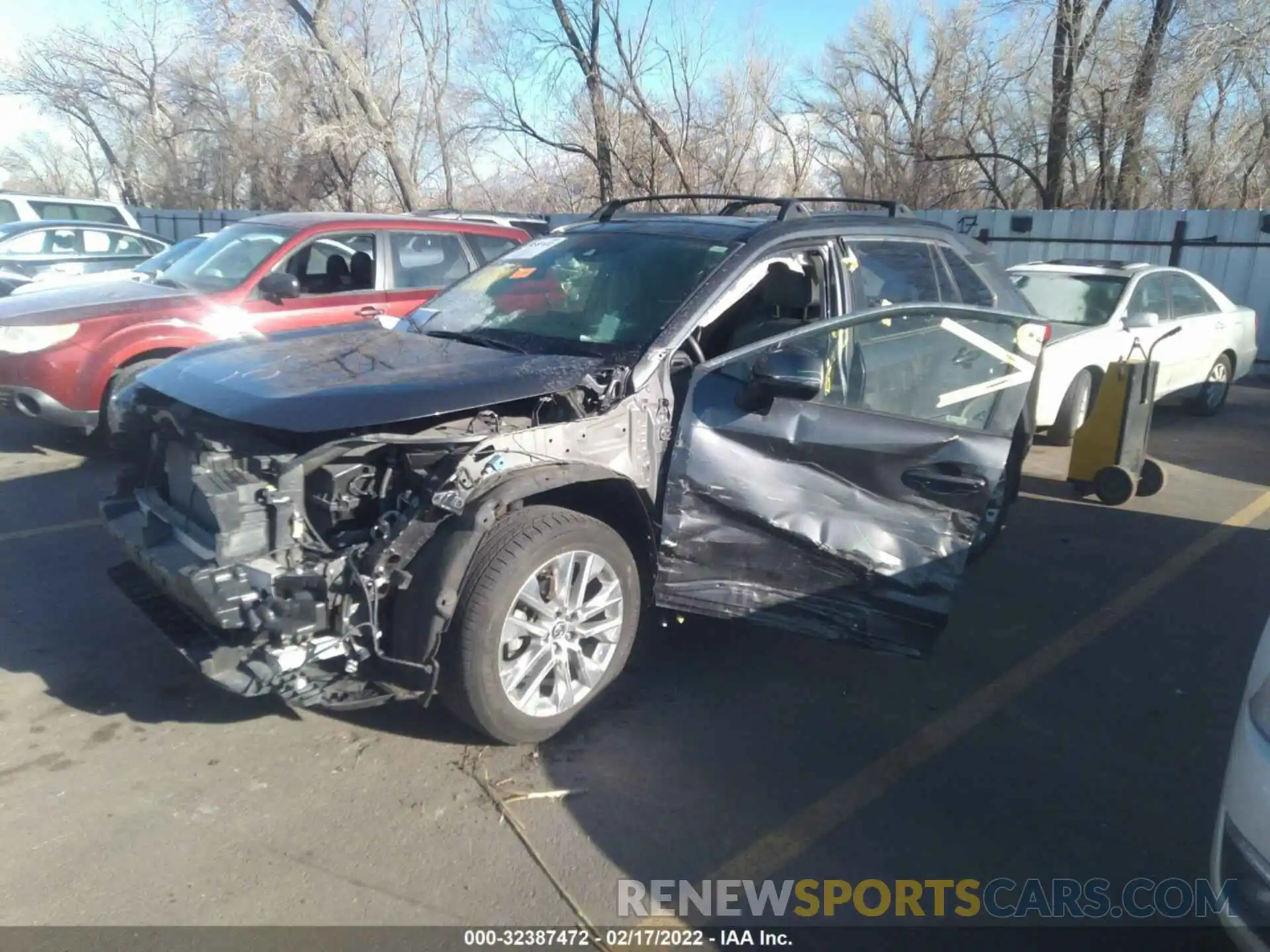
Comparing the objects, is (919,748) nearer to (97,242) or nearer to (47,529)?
(47,529)

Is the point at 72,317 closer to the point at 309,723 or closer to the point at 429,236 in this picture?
the point at 429,236

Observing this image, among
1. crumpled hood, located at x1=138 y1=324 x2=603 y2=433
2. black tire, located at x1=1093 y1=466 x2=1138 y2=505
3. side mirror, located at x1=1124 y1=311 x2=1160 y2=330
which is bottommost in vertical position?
black tire, located at x1=1093 y1=466 x2=1138 y2=505

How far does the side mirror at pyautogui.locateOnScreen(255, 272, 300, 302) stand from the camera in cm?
698

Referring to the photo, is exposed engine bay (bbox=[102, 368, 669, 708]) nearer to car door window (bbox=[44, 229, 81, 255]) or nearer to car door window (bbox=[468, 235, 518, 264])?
car door window (bbox=[468, 235, 518, 264])

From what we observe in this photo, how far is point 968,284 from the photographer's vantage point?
17.1 feet

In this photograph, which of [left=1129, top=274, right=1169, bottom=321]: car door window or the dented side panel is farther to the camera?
[left=1129, top=274, right=1169, bottom=321]: car door window

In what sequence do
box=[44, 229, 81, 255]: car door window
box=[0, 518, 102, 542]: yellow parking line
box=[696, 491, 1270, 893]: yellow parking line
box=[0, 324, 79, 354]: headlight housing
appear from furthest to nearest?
1. box=[44, 229, 81, 255]: car door window
2. box=[0, 324, 79, 354]: headlight housing
3. box=[0, 518, 102, 542]: yellow parking line
4. box=[696, 491, 1270, 893]: yellow parking line

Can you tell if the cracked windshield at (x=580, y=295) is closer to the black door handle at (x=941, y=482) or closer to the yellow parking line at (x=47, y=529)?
the black door handle at (x=941, y=482)

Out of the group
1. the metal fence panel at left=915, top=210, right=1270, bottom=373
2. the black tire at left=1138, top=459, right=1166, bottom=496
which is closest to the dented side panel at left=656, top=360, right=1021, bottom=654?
the black tire at left=1138, top=459, right=1166, bottom=496

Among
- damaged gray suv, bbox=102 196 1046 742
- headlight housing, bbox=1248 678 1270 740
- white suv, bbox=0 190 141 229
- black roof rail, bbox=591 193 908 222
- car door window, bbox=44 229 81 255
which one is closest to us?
headlight housing, bbox=1248 678 1270 740

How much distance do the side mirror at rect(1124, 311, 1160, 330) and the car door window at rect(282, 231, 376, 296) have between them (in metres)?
6.23

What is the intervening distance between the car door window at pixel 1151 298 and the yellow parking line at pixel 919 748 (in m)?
3.95

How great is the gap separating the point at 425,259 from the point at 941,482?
554 centimetres

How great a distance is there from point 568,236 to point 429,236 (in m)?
3.57
